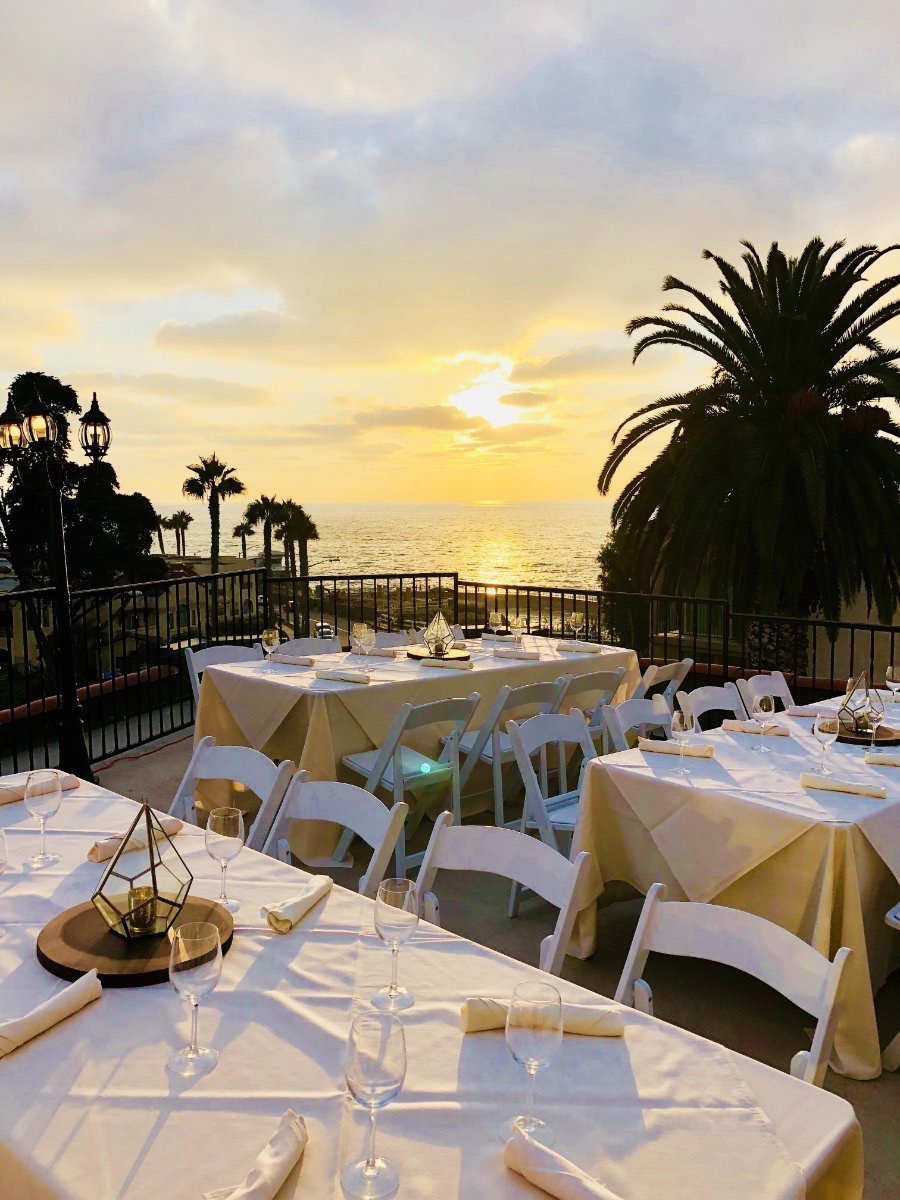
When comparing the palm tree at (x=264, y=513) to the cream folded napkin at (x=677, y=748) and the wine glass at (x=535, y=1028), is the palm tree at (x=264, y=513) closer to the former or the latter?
the cream folded napkin at (x=677, y=748)

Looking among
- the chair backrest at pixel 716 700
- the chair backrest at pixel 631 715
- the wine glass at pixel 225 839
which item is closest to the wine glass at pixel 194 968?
the wine glass at pixel 225 839

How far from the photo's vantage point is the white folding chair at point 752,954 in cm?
179

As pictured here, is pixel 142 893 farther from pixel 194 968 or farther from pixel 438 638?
pixel 438 638

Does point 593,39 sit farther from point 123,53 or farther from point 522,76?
point 123,53

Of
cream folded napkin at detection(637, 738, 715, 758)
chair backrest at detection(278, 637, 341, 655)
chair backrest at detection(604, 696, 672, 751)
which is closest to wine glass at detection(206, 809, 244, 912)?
cream folded napkin at detection(637, 738, 715, 758)

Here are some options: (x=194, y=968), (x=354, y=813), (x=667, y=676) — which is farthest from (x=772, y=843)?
(x=667, y=676)

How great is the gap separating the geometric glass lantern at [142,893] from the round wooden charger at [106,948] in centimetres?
3

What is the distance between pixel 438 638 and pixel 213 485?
45.4m

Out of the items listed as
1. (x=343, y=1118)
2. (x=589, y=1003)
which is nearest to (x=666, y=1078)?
(x=589, y=1003)

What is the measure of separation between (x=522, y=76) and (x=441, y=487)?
22855 mm

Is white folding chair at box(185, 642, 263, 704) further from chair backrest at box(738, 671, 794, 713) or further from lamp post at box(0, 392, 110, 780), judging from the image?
chair backrest at box(738, 671, 794, 713)

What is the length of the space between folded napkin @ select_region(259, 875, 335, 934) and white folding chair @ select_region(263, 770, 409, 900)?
328 millimetres

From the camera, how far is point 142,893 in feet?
6.66

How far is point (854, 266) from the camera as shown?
11.0m
